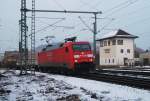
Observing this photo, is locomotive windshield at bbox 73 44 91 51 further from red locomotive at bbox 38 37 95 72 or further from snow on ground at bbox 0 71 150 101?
snow on ground at bbox 0 71 150 101

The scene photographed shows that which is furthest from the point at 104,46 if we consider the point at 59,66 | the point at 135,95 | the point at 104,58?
the point at 135,95

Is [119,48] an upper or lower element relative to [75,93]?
upper

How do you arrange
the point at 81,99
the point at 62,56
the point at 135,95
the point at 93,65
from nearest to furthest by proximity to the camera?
the point at 81,99, the point at 135,95, the point at 93,65, the point at 62,56

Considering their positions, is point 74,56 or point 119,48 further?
point 119,48

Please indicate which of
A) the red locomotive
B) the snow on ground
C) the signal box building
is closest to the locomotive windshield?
the red locomotive

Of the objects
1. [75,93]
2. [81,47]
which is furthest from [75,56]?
[75,93]

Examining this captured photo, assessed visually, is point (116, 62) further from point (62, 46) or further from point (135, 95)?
point (135, 95)

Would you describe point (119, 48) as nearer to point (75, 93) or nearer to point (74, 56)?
point (74, 56)

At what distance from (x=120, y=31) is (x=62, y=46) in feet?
186

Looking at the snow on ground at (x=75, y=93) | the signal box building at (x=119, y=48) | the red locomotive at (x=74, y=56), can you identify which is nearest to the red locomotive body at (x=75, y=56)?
the red locomotive at (x=74, y=56)

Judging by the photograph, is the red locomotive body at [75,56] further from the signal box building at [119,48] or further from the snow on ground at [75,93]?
the signal box building at [119,48]

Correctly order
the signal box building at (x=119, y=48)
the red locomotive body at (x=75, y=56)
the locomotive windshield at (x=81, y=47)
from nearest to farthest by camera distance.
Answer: the red locomotive body at (x=75, y=56), the locomotive windshield at (x=81, y=47), the signal box building at (x=119, y=48)

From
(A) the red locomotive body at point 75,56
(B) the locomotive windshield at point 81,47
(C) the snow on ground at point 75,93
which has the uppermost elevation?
(B) the locomotive windshield at point 81,47

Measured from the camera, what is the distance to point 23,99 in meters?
13.4
